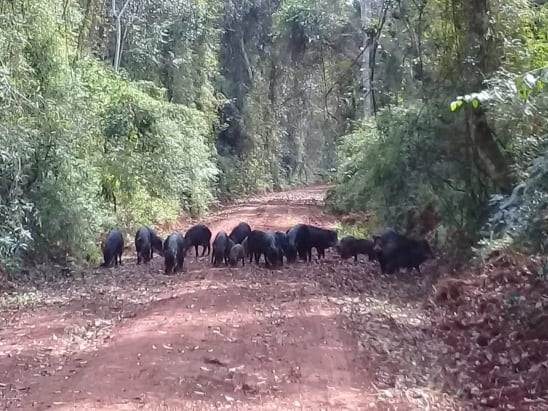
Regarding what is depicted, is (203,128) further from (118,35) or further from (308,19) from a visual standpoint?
(308,19)

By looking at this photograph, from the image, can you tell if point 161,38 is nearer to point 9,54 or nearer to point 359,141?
point 359,141

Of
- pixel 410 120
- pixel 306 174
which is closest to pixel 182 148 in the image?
pixel 410 120

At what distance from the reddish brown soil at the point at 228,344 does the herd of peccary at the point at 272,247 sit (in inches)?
15.6

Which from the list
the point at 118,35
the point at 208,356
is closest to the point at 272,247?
the point at 208,356

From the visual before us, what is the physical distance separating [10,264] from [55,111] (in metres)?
2.84

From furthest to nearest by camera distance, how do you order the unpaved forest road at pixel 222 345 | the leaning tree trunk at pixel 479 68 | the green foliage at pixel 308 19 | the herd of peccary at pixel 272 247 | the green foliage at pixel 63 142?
the green foliage at pixel 308 19 → the herd of peccary at pixel 272 247 → the green foliage at pixel 63 142 → the leaning tree trunk at pixel 479 68 → the unpaved forest road at pixel 222 345

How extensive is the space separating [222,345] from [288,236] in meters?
7.97

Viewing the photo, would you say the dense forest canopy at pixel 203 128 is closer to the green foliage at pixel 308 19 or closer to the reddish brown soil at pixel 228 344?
the reddish brown soil at pixel 228 344

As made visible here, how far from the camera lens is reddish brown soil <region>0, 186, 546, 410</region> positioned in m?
7.17

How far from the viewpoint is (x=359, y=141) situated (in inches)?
960

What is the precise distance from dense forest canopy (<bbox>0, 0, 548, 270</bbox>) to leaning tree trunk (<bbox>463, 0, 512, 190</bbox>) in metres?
0.02

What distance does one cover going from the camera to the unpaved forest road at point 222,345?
716 centimetres

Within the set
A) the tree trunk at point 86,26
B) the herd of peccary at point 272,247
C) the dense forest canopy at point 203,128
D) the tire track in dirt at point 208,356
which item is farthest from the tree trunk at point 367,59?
the tire track in dirt at point 208,356

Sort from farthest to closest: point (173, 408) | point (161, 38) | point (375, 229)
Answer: point (161, 38) → point (375, 229) → point (173, 408)
